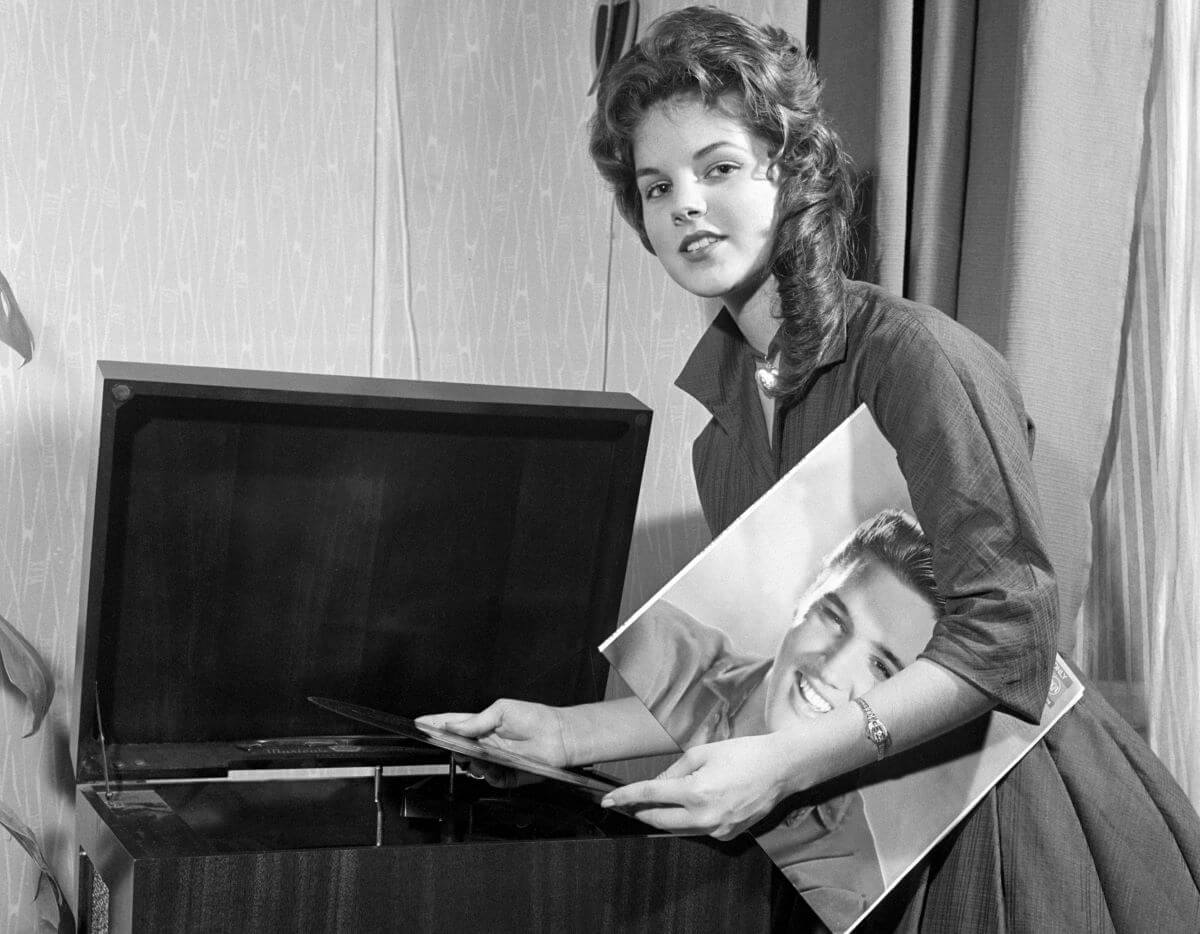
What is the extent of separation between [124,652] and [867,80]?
3.15ft

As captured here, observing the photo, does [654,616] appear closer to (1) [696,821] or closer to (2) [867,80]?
(1) [696,821]

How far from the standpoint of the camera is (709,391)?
1.28 meters

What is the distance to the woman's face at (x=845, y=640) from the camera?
3.32 feet

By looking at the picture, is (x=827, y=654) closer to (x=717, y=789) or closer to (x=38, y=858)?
(x=717, y=789)

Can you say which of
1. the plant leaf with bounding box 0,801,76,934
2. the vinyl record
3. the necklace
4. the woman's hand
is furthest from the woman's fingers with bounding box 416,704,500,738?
the plant leaf with bounding box 0,801,76,934

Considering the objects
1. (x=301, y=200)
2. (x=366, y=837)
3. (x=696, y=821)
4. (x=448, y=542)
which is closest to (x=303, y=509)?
(x=448, y=542)

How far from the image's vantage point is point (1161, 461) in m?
1.22

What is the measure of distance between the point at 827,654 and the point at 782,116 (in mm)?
438

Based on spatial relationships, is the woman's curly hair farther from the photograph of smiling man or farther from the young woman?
the photograph of smiling man

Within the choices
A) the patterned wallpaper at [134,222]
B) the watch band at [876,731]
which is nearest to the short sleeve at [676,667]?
the watch band at [876,731]

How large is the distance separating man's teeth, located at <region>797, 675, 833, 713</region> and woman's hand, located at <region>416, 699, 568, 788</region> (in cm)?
32

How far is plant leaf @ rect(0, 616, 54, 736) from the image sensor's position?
159 cm

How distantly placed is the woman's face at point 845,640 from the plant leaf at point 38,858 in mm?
1025

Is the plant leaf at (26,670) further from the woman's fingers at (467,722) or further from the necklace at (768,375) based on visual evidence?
the necklace at (768,375)
